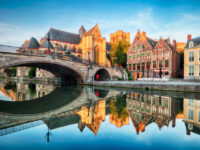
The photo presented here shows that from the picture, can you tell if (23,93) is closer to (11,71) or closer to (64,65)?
(64,65)

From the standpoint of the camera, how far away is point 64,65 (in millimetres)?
21375

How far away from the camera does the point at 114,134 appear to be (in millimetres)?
4648

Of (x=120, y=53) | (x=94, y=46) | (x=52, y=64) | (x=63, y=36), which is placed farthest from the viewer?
(x=63, y=36)

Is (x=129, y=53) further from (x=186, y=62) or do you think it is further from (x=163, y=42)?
(x=186, y=62)

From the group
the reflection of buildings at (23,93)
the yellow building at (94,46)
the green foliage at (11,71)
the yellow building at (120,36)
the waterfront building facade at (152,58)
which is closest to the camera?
the reflection of buildings at (23,93)

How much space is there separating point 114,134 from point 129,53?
3540 cm

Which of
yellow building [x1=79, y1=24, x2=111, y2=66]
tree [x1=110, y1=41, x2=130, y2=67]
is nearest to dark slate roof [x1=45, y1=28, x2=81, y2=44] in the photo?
yellow building [x1=79, y1=24, x2=111, y2=66]

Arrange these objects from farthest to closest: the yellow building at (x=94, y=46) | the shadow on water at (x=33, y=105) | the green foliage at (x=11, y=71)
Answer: the green foliage at (x=11, y=71), the yellow building at (x=94, y=46), the shadow on water at (x=33, y=105)

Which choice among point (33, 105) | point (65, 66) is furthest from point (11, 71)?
point (33, 105)

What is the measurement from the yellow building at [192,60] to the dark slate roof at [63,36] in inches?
1398

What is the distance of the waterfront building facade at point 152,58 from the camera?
3064 cm

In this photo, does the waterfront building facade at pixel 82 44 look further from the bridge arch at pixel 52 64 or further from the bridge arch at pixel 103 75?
the bridge arch at pixel 52 64

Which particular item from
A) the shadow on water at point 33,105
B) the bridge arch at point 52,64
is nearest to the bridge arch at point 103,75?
the bridge arch at point 52,64

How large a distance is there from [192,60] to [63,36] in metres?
37.7
